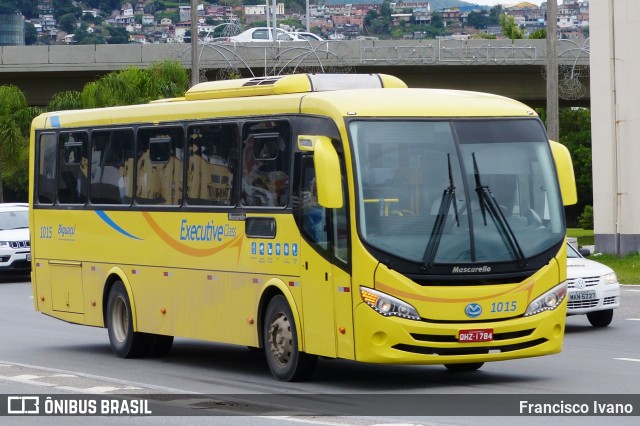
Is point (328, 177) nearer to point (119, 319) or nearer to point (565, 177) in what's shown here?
point (565, 177)

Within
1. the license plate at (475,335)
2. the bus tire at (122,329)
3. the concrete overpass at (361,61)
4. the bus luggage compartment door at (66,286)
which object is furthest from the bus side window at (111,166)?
the concrete overpass at (361,61)

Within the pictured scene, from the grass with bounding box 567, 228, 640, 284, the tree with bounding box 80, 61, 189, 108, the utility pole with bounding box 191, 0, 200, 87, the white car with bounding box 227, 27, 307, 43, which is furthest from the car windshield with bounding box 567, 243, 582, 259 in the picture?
the white car with bounding box 227, 27, 307, 43

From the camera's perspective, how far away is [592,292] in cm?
2045

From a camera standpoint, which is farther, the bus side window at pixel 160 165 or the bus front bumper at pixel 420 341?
the bus side window at pixel 160 165

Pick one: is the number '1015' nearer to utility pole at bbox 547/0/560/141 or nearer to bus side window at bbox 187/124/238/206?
bus side window at bbox 187/124/238/206

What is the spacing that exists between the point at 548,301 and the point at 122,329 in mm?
6056

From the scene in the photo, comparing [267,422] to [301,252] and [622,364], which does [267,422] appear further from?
[622,364]

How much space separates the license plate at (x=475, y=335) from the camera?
13.4 m

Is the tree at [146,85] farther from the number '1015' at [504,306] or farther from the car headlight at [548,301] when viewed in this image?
the number '1015' at [504,306]

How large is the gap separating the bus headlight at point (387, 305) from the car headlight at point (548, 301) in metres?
1.17

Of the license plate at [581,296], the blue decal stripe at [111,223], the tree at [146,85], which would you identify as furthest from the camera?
the tree at [146,85]

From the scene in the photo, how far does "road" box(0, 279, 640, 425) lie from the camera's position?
40.2 feet

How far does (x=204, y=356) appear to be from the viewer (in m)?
17.8

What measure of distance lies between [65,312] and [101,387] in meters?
4.89
